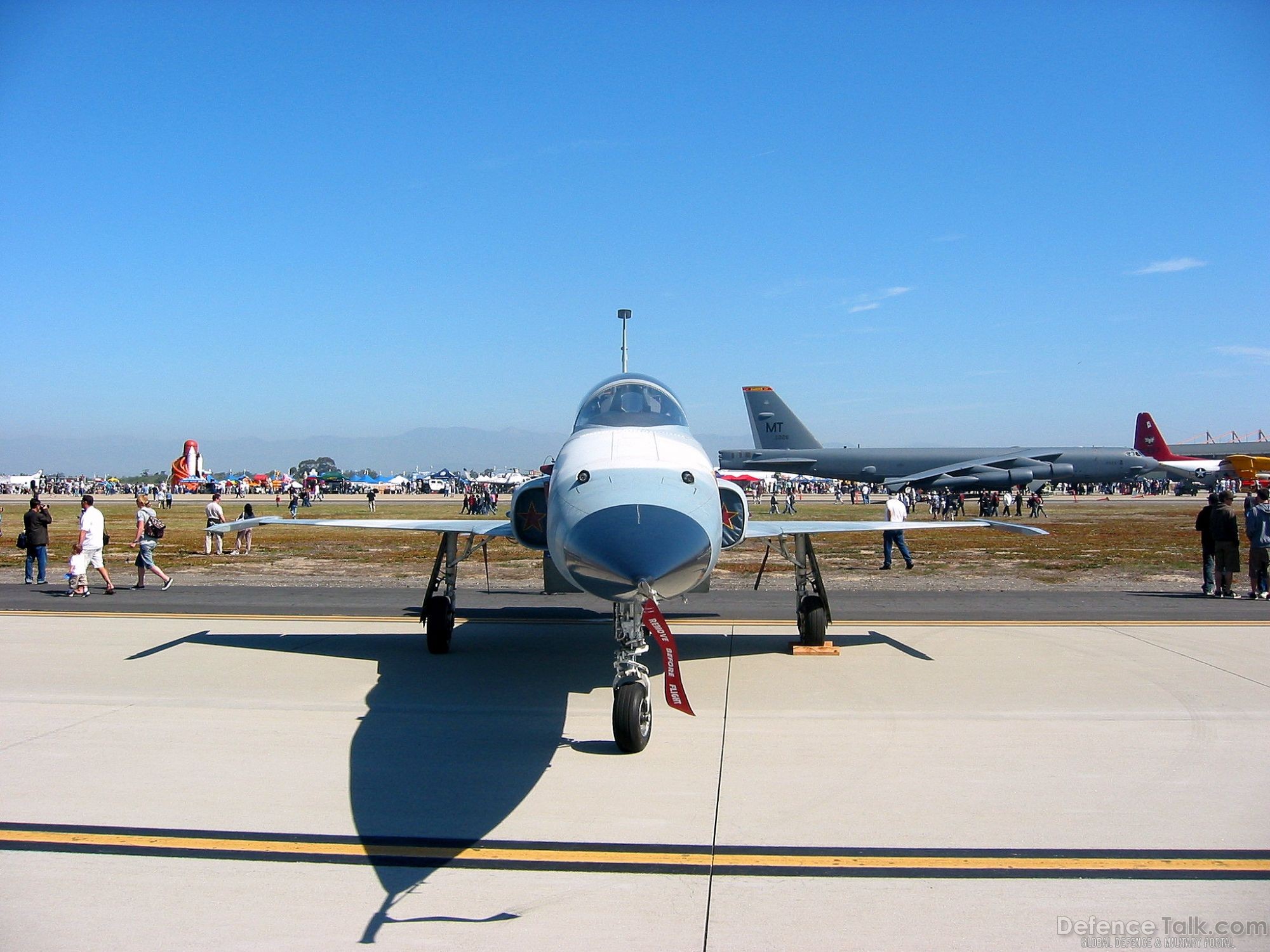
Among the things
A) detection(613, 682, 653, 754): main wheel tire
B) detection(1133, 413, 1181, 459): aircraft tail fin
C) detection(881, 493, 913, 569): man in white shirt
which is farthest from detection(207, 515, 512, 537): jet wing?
detection(1133, 413, 1181, 459): aircraft tail fin

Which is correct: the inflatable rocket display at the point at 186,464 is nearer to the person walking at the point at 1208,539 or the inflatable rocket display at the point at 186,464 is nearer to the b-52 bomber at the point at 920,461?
the b-52 bomber at the point at 920,461

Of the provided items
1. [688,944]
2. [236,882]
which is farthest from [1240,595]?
[236,882]

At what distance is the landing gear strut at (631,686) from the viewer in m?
6.84

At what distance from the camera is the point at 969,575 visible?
2094cm

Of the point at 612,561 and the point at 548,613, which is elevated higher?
the point at 612,561

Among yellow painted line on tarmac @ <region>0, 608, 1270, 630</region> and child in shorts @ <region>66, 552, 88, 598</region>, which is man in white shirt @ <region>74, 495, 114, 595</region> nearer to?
child in shorts @ <region>66, 552, 88, 598</region>

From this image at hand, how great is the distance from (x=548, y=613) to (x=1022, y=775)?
9415 mm

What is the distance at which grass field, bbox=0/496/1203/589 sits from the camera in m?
20.3

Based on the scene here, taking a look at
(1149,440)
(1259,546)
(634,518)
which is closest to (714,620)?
(634,518)

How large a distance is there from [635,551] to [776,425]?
61.4m

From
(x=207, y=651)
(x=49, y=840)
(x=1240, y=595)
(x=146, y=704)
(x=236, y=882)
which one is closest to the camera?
(x=236, y=882)

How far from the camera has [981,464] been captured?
57906 millimetres

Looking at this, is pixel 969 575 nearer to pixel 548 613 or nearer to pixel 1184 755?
pixel 548 613

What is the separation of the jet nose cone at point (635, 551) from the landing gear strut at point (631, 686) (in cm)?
90
